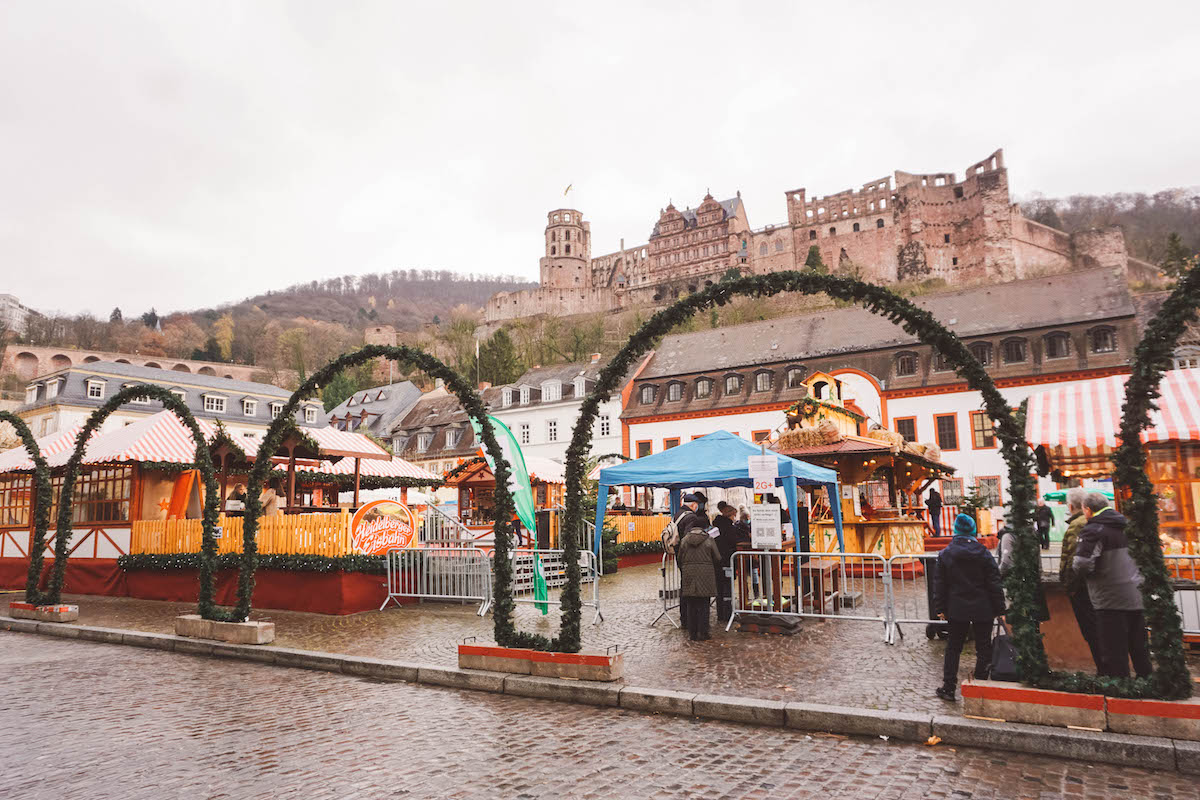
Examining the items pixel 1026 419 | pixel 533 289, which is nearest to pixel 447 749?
pixel 1026 419

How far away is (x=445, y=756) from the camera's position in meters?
5.77

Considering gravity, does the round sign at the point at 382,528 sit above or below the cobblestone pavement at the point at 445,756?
above

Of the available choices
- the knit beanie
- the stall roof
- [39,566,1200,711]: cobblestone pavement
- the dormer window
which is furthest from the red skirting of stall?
the dormer window

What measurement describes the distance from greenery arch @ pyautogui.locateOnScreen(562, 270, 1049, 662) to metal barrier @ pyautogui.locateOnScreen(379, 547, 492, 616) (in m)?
5.05

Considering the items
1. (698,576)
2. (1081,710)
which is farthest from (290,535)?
(1081,710)

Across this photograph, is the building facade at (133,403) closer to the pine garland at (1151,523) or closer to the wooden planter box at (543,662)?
the wooden planter box at (543,662)

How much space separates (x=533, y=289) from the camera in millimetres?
113375

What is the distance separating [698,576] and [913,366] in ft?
91.9

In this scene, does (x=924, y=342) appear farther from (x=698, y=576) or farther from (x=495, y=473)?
(x=495, y=473)

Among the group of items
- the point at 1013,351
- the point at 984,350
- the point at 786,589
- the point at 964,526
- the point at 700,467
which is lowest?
the point at 786,589

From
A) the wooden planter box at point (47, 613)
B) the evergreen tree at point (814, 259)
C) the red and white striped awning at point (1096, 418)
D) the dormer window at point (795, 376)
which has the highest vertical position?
the evergreen tree at point (814, 259)

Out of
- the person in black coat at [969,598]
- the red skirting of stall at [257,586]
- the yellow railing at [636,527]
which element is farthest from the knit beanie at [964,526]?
the yellow railing at [636,527]

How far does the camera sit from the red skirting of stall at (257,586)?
43.9 feet

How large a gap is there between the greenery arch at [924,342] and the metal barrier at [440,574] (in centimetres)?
505
